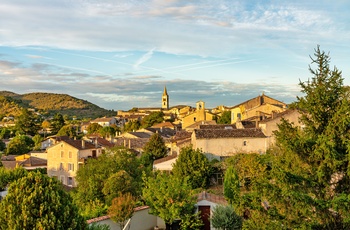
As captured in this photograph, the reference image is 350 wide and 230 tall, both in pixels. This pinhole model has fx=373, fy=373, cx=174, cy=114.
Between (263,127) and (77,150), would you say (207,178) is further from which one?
(77,150)

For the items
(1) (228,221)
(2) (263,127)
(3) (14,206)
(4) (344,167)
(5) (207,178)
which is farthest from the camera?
(2) (263,127)

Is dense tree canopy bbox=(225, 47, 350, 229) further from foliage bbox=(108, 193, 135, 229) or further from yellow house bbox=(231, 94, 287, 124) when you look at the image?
yellow house bbox=(231, 94, 287, 124)

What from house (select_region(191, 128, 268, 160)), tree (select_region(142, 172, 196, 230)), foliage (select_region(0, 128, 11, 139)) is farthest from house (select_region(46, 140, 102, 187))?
foliage (select_region(0, 128, 11, 139))

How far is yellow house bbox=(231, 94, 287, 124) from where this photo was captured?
54531mm

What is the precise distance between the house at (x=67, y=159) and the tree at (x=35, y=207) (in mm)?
36070

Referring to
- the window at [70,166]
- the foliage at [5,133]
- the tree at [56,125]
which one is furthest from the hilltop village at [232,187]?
the tree at [56,125]

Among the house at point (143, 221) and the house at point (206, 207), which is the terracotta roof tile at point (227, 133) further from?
the house at point (206, 207)

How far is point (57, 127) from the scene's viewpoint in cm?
10262

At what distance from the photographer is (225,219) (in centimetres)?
1858

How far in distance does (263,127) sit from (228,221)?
2388cm

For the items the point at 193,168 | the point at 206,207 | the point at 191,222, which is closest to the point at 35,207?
the point at 191,222

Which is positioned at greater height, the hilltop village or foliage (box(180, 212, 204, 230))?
the hilltop village

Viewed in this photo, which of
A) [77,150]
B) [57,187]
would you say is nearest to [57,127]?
[77,150]

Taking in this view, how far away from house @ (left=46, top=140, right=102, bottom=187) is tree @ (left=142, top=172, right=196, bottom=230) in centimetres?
2745
